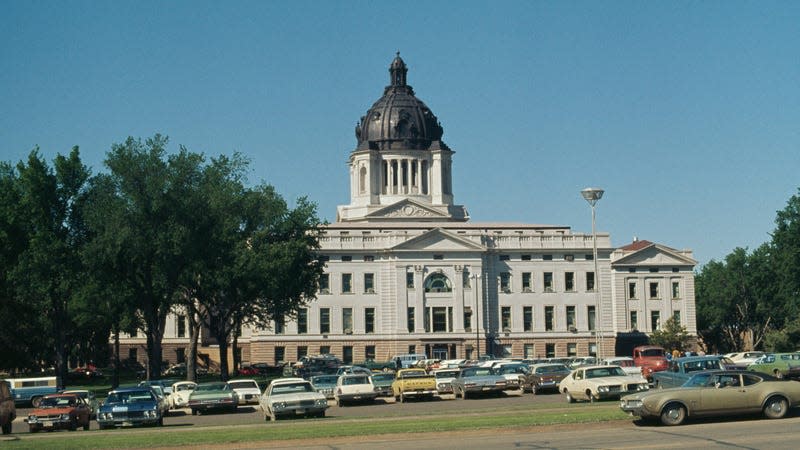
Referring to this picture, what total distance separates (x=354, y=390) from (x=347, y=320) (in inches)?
2713

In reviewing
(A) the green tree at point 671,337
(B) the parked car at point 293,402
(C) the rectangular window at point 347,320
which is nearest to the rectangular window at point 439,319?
(C) the rectangular window at point 347,320

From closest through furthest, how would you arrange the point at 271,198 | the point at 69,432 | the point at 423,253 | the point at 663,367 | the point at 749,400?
the point at 749,400 → the point at 69,432 → the point at 663,367 → the point at 271,198 → the point at 423,253

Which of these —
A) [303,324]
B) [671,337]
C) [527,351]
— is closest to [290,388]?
[303,324]

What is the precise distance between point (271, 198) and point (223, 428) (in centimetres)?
5230

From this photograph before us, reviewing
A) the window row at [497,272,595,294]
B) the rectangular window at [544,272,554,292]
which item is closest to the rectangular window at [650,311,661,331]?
the window row at [497,272,595,294]

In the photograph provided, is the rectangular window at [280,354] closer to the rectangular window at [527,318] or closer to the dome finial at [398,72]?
the rectangular window at [527,318]

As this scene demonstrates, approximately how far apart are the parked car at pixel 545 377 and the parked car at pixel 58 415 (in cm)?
2038

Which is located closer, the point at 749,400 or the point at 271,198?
the point at 749,400

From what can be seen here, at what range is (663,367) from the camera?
2549 inches

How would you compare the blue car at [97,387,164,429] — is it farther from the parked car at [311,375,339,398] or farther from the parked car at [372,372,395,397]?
the parked car at [372,372,395,397]

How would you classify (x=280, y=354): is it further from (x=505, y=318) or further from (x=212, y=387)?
(x=212, y=387)

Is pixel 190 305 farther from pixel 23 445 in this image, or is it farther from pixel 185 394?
pixel 23 445

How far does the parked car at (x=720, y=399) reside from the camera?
107ft

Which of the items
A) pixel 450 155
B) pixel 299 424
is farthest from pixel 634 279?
pixel 299 424
